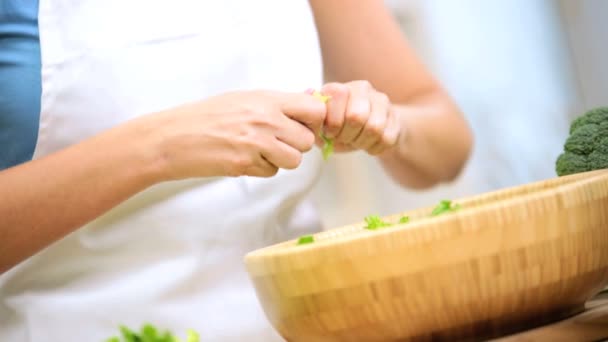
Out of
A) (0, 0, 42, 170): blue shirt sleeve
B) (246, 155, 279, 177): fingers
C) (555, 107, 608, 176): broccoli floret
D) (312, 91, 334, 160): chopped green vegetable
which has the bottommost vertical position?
(555, 107, 608, 176): broccoli floret

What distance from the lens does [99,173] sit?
0.79 m

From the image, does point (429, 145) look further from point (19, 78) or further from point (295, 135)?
point (19, 78)

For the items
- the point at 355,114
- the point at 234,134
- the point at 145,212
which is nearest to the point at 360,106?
the point at 355,114

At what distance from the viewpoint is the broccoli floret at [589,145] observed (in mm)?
768

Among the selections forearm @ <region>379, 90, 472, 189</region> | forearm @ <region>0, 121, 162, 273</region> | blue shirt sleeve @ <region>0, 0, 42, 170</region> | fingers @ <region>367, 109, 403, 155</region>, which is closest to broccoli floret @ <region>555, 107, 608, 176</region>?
fingers @ <region>367, 109, 403, 155</region>

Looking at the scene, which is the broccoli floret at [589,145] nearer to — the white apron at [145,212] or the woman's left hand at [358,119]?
the woman's left hand at [358,119]

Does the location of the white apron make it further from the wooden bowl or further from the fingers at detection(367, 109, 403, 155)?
the wooden bowl

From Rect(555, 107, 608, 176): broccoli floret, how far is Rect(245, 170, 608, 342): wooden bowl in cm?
23

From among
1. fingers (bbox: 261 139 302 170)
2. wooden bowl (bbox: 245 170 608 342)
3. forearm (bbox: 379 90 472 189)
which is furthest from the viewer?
forearm (bbox: 379 90 472 189)

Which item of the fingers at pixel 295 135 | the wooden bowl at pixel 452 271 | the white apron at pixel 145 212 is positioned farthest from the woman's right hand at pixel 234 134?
the wooden bowl at pixel 452 271

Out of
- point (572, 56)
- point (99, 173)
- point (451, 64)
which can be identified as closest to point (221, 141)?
point (99, 173)

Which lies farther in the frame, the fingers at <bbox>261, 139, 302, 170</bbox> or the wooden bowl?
the fingers at <bbox>261, 139, 302, 170</bbox>

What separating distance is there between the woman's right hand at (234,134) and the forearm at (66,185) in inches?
0.8

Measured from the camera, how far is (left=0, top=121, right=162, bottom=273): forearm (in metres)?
0.79
